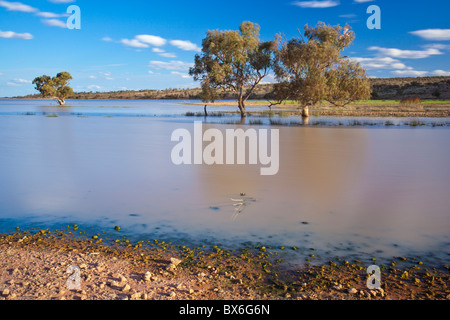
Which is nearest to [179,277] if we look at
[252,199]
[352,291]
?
[352,291]

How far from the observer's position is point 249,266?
4941mm

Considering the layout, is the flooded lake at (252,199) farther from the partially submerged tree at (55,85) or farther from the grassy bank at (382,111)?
the partially submerged tree at (55,85)

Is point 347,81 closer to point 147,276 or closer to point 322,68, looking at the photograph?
point 322,68

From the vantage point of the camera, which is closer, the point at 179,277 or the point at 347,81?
the point at 179,277

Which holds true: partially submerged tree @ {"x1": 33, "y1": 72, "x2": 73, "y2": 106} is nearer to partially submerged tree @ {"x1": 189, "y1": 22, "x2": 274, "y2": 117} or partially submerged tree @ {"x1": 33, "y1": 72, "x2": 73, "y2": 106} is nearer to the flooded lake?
partially submerged tree @ {"x1": 189, "y1": 22, "x2": 274, "y2": 117}

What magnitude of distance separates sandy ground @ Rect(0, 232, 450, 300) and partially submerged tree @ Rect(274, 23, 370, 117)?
28.8 m

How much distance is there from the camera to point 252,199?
8273 millimetres

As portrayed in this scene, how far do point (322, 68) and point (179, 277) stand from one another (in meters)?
31.7

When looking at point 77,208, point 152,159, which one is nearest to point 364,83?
point 152,159

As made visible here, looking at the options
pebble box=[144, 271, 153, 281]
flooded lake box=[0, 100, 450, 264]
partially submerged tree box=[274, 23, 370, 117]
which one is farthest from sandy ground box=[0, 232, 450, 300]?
partially submerged tree box=[274, 23, 370, 117]

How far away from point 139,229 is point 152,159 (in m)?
7.92

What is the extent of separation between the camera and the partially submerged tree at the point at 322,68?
106 ft

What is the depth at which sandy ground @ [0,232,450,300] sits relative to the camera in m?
4.20
